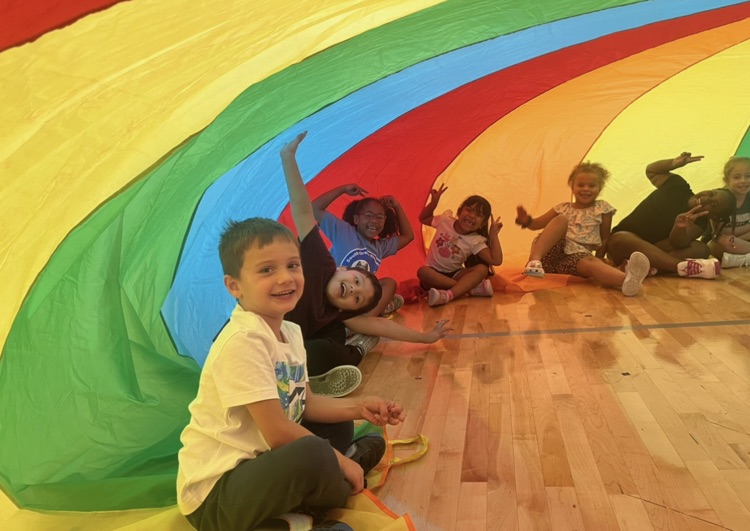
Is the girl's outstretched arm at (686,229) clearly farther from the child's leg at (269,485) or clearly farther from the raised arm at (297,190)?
the child's leg at (269,485)

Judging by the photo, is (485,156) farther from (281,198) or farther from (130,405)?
(130,405)

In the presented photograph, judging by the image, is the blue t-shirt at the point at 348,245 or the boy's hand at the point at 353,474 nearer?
the boy's hand at the point at 353,474

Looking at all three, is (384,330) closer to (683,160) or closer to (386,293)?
(386,293)

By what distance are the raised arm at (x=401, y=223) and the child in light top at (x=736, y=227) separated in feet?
5.96

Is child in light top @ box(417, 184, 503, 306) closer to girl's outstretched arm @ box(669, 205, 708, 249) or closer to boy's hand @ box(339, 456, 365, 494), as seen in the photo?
girl's outstretched arm @ box(669, 205, 708, 249)

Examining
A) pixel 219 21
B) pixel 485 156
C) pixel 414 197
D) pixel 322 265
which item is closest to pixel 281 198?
pixel 322 265

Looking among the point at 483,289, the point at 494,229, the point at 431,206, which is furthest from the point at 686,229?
the point at 431,206

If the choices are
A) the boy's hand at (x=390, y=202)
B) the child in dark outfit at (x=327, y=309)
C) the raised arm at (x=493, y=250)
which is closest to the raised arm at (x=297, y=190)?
the child in dark outfit at (x=327, y=309)

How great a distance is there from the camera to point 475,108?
376 cm

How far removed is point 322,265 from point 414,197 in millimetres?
1374

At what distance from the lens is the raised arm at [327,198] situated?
339cm

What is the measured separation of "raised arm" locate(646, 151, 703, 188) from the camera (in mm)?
4027

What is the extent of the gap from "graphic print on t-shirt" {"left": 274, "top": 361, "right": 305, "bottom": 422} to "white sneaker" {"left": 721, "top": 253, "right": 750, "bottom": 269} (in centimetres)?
334

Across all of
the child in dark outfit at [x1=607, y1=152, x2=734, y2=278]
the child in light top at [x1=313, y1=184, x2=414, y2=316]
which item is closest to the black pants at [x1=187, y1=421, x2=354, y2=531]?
the child in light top at [x1=313, y1=184, x2=414, y2=316]
